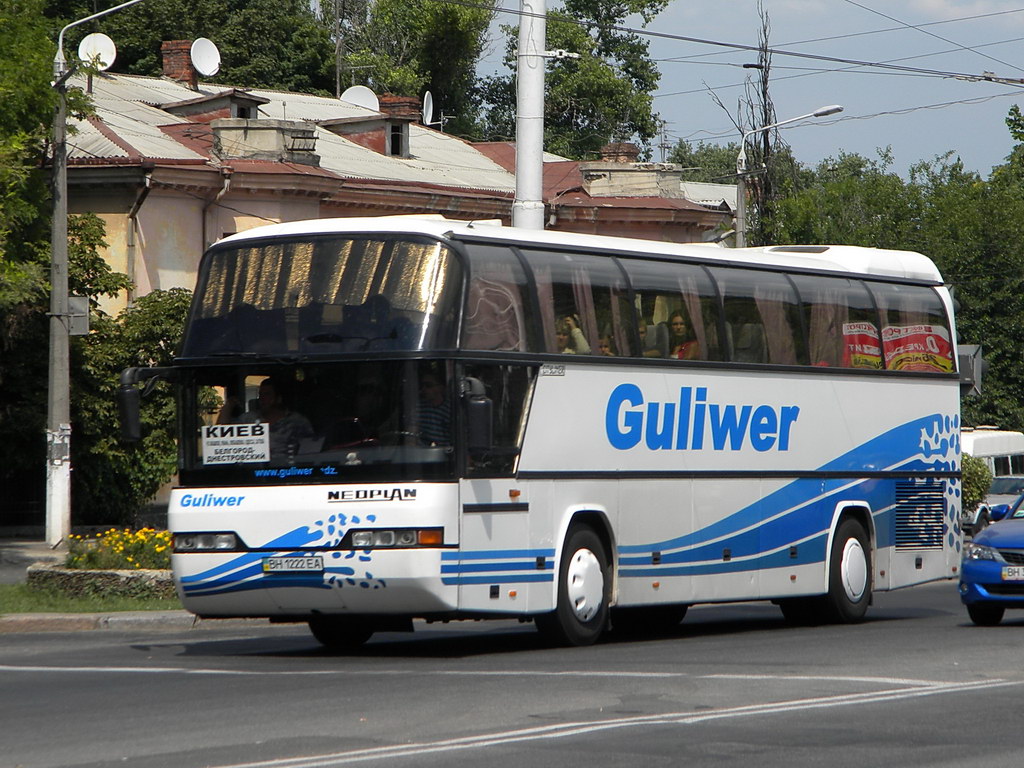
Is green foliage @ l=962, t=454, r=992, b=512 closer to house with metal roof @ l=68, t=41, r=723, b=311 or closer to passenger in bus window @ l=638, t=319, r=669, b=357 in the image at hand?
house with metal roof @ l=68, t=41, r=723, b=311

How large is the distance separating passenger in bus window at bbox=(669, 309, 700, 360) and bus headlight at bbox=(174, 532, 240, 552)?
4.40 meters

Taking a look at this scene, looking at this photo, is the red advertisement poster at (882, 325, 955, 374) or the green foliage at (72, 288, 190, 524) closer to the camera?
the red advertisement poster at (882, 325, 955, 374)

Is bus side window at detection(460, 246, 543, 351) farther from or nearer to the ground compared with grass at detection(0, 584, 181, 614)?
farther from the ground

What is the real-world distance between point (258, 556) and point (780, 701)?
15.8 feet

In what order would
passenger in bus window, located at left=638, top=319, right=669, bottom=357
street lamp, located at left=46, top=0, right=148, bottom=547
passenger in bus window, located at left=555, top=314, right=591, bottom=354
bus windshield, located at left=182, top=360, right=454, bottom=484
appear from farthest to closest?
street lamp, located at left=46, top=0, right=148, bottom=547 → passenger in bus window, located at left=638, top=319, right=669, bottom=357 → passenger in bus window, located at left=555, top=314, right=591, bottom=354 → bus windshield, located at left=182, top=360, right=454, bottom=484

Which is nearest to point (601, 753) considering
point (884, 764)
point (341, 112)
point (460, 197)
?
point (884, 764)

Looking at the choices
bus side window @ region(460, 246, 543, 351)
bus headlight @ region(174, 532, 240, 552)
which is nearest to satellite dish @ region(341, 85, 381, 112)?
bus side window @ region(460, 246, 543, 351)

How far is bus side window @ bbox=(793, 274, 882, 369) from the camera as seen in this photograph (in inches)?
701

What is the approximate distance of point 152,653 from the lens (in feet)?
48.5

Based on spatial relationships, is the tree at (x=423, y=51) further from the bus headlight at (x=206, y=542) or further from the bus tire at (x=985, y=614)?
the bus headlight at (x=206, y=542)

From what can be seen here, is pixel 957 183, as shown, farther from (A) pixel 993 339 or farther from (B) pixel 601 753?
(B) pixel 601 753

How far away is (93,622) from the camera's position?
17422 millimetres

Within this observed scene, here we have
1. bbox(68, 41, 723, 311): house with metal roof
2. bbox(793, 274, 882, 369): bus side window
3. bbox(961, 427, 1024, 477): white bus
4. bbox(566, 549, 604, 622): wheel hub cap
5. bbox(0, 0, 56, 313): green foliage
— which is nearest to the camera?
bbox(566, 549, 604, 622): wheel hub cap

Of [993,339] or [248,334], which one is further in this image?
[993,339]
